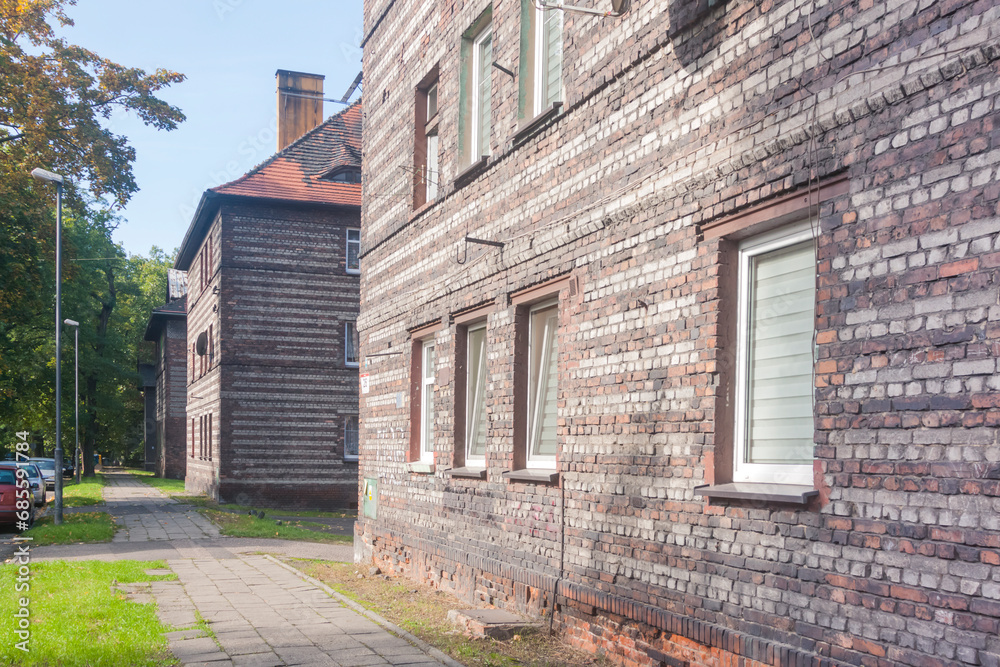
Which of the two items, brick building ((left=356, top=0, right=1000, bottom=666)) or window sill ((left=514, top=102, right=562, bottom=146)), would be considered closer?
brick building ((left=356, top=0, right=1000, bottom=666))

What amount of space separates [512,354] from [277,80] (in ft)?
86.3

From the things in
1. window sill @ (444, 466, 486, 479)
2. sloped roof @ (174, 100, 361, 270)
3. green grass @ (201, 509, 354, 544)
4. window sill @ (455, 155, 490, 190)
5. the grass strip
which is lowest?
Result: green grass @ (201, 509, 354, 544)

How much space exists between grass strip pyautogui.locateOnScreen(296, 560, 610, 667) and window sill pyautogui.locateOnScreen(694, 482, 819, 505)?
1.96 m

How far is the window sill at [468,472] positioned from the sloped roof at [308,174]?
58.3ft

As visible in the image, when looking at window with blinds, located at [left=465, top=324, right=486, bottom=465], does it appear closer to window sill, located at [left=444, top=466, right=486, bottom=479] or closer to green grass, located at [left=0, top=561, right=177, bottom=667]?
window sill, located at [left=444, top=466, right=486, bottom=479]

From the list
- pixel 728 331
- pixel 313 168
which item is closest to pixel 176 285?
pixel 313 168

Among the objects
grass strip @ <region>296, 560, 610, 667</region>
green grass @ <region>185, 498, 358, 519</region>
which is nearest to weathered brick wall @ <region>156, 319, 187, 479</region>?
green grass @ <region>185, 498, 358, 519</region>

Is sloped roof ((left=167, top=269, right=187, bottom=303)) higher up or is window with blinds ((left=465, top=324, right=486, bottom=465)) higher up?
sloped roof ((left=167, top=269, right=187, bottom=303))

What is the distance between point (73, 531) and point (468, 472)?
12.8 meters

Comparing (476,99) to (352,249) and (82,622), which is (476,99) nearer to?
(82,622)

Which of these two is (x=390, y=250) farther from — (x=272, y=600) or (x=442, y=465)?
(x=272, y=600)

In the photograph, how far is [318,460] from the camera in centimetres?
2697

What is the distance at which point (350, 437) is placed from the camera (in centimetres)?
2741

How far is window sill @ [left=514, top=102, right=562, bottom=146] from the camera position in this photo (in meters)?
8.36
